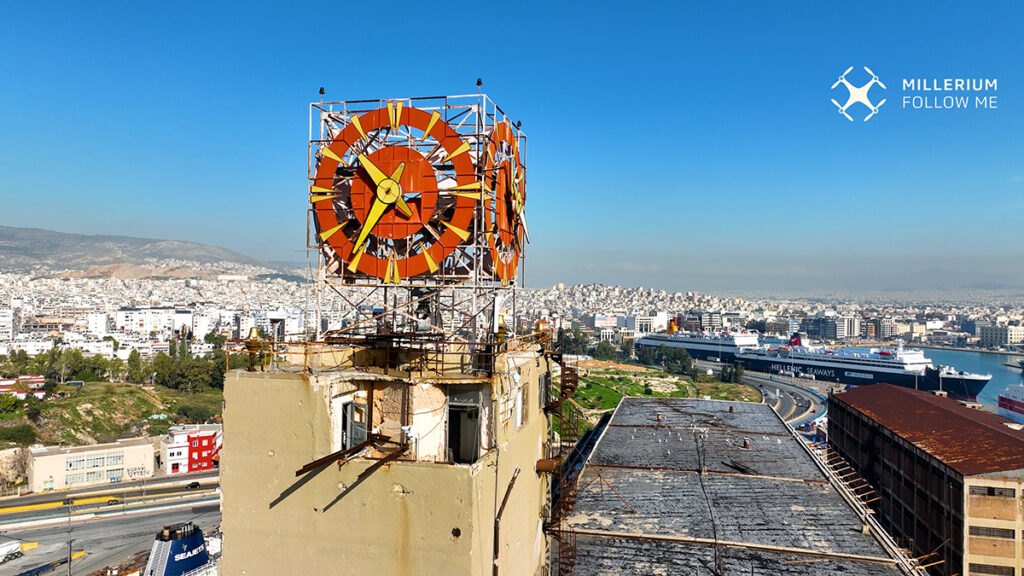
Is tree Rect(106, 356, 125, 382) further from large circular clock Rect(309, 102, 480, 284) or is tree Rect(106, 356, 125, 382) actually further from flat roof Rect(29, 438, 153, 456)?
large circular clock Rect(309, 102, 480, 284)

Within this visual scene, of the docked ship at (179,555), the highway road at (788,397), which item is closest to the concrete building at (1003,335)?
the highway road at (788,397)

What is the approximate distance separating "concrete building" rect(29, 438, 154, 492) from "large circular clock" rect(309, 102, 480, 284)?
39.7m

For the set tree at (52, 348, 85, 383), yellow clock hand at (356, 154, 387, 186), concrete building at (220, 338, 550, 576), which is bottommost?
tree at (52, 348, 85, 383)

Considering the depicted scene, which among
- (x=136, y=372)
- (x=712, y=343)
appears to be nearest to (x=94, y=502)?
(x=136, y=372)

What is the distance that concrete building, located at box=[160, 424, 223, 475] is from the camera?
128 ft

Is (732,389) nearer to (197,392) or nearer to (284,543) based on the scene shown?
(197,392)

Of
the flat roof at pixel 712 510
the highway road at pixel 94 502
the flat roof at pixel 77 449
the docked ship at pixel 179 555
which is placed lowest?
the highway road at pixel 94 502

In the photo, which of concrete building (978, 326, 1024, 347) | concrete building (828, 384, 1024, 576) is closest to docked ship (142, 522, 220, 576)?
concrete building (828, 384, 1024, 576)

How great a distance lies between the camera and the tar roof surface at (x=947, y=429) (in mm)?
17852

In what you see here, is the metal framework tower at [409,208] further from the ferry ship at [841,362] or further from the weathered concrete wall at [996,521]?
the ferry ship at [841,362]

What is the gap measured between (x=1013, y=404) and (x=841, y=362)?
3074cm

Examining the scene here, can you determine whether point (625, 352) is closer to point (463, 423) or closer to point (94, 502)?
point (94, 502)

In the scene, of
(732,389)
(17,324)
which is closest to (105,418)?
(732,389)

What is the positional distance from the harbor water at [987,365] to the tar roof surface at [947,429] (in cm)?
5927
